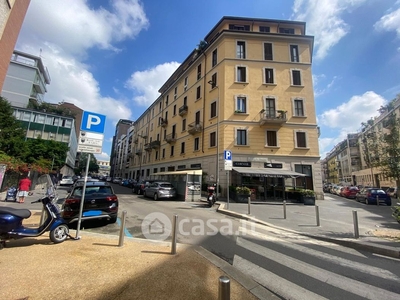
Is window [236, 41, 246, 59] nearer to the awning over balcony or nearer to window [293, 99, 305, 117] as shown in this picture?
window [293, 99, 305, 117]

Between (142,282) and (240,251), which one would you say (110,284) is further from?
(240,251)

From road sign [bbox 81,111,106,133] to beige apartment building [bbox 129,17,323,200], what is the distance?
11.9 meters

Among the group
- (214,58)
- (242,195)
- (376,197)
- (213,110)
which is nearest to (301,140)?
(376,197)

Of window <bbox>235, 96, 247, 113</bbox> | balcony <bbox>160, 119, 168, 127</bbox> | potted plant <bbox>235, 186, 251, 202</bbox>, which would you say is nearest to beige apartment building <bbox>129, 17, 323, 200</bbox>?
window <bbox>235, 96, 247, 113</bbox>

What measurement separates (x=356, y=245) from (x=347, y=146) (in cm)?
7319

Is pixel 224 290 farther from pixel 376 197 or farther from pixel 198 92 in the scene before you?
pixel 198 92

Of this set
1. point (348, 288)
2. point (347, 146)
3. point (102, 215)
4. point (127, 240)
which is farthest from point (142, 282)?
point (347, 146)

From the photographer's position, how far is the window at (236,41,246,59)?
2345cm

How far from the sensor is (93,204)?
714 centimetres

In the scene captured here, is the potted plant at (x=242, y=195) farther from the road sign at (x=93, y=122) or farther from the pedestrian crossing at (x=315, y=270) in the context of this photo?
the road sign at (x=93, y=122)

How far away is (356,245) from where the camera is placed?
5727mm

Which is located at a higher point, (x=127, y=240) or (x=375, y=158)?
(x=375, y=158)

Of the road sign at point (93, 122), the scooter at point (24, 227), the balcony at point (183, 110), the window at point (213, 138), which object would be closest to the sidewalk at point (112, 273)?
the scooter at point (24, 227)

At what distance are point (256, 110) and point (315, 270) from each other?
1944 centimetres
